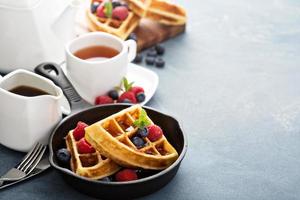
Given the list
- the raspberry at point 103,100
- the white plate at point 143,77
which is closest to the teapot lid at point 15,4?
the white plate at point 143,77

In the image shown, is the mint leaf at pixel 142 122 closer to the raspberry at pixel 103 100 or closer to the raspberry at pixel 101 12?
the raspberry at pixel 103 100

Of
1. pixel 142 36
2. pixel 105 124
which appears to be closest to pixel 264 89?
pixel 142 36

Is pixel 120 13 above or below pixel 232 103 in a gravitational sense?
above

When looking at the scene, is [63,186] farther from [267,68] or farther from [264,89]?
[267,68]

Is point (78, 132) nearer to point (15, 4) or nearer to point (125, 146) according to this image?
point (125, 146)

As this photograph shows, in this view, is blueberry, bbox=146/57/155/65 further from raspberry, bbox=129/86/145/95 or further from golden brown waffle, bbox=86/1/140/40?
raspberry, bbox=129/86/145/95

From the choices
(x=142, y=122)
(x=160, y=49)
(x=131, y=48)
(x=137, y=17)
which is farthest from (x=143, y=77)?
(x=142, y=122)

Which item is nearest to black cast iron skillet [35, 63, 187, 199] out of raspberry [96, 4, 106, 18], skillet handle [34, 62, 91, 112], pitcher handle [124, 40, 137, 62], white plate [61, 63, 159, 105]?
skillet handle [34, 62, 91, 112]
